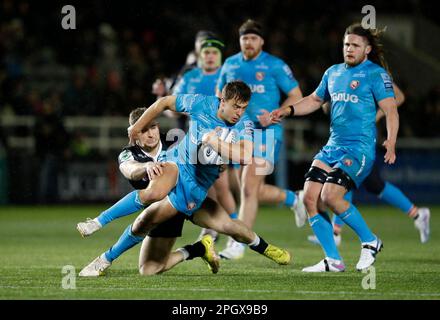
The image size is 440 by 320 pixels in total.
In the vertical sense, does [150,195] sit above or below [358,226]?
above

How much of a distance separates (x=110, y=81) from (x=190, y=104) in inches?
448

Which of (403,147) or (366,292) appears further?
(403,147)

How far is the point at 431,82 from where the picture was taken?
24.4m

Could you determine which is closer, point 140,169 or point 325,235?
point 140,169

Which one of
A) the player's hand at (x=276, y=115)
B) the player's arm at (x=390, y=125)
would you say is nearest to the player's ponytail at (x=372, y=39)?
the player's arm at (x=390, y=125)

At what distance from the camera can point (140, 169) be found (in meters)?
8.12

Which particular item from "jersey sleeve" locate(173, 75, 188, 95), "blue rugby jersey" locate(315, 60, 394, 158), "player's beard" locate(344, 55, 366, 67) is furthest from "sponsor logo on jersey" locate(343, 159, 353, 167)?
"jersey sleeve" locate(173, 75, 188, 95)

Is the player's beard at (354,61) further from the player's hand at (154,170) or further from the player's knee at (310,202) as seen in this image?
the player's hand at (154,170)

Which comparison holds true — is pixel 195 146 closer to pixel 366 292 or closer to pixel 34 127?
pixel 366 292

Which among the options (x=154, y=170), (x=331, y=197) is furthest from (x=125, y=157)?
(x=331, y=197)

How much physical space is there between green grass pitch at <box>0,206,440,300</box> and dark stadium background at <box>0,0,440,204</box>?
3874 mm

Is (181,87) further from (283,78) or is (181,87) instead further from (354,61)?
(354,61)

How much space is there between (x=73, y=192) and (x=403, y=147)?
7.00m

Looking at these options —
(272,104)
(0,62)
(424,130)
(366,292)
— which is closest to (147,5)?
(0,62)
